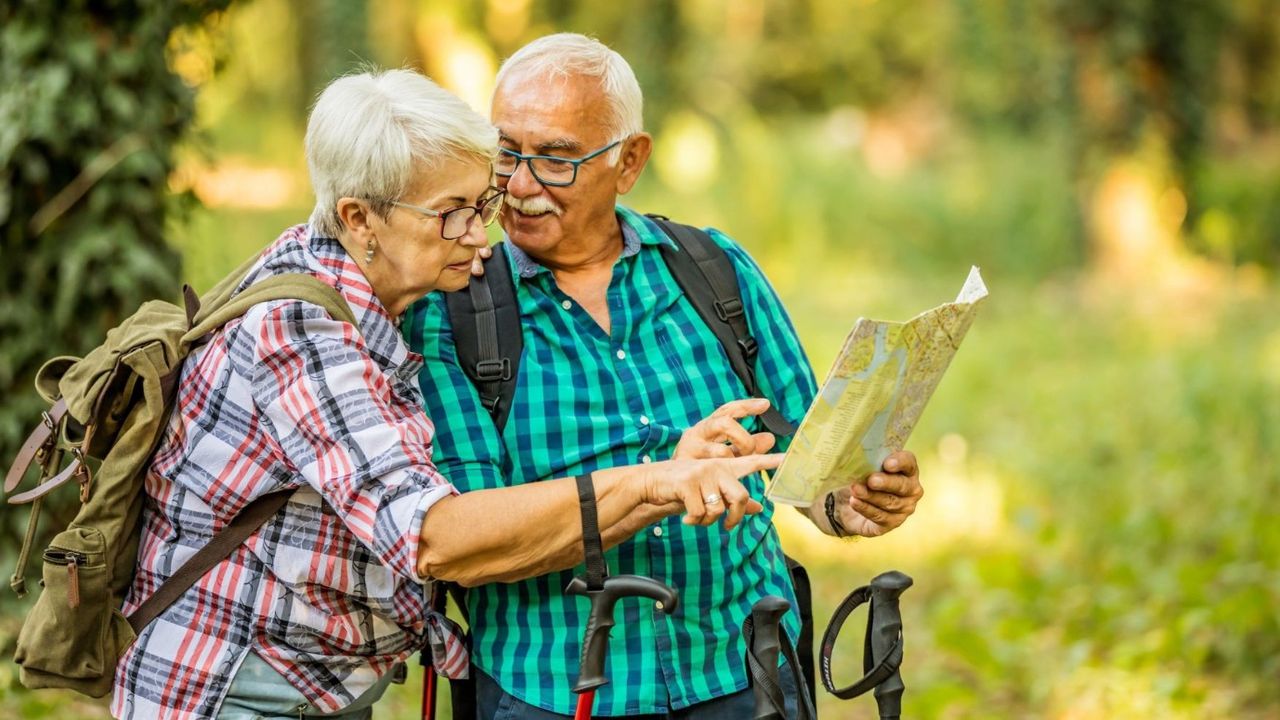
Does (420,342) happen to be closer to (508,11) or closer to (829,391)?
(829,391)

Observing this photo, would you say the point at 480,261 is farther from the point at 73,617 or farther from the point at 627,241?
the point at 73,617

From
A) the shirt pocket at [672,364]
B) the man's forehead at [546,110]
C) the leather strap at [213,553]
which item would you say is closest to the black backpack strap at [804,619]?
the shirt pocket at [672,364]

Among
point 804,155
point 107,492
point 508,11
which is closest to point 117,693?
point 107,492

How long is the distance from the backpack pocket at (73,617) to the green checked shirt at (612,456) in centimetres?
61

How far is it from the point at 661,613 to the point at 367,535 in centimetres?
74

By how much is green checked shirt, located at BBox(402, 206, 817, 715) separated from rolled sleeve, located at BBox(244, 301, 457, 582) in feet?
1.45

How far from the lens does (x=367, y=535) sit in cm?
198

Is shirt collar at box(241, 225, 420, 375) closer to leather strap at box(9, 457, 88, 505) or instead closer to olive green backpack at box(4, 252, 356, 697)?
olive green backpack at box(4, 252, 356, 697)

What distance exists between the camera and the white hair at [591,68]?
2629mm

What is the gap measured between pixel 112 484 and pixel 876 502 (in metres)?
1.34

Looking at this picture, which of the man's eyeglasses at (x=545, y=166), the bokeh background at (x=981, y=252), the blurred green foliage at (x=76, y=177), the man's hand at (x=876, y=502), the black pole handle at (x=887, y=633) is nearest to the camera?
the black pole handle at (x=887, y=633)

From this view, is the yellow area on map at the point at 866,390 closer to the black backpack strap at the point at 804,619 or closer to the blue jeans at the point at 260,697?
the black backpack strap at the point at 804,619

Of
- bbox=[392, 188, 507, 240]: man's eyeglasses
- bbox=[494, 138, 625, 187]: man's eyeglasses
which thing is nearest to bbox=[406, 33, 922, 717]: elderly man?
bbox=[494, 138, 625, 187]: man's eyeglasses

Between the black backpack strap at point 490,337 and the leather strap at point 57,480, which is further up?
the black backpack strap at point 490,337
